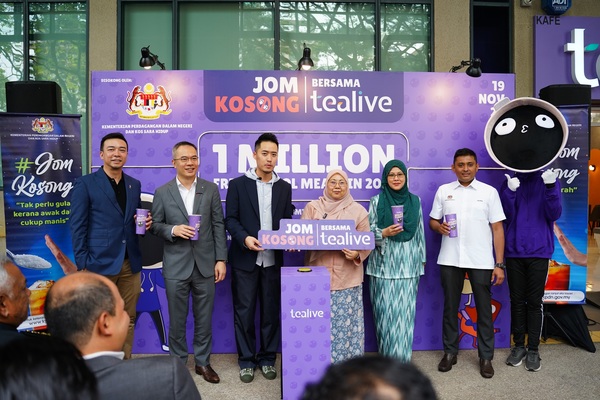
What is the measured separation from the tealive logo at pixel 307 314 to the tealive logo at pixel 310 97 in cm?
186

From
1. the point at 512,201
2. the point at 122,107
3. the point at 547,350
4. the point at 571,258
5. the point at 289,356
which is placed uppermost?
the point at 122,107

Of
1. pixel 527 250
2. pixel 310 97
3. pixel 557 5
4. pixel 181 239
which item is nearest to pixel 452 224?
pixel 527 250

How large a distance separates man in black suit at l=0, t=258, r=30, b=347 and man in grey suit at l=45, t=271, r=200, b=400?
562 millimetres

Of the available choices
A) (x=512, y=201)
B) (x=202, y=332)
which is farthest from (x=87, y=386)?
(x=512, y=201)

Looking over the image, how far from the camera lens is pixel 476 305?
13.0 feet

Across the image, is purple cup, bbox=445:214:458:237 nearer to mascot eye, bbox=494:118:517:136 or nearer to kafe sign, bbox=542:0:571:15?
mascot eye, bbox=494:118:517:136

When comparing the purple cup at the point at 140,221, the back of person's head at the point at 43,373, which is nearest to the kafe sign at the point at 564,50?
the purple cup at the point at 140,221

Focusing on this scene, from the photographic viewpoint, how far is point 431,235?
437 centimetres

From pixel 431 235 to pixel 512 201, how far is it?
0.74 m

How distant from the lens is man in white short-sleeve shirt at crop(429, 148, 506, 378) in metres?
3.88

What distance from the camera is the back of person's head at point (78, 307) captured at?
131 centimetres

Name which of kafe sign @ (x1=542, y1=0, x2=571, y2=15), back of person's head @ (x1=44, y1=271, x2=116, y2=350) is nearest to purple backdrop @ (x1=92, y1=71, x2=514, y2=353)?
back of person's head @ (x1=44, y1=271, x2=116, y2=350)

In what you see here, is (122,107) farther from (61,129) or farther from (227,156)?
(227,156)

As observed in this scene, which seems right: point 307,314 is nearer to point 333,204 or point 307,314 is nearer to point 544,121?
point 333,204
